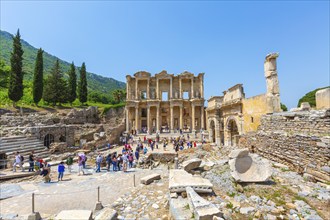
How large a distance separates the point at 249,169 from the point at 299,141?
2.58 m

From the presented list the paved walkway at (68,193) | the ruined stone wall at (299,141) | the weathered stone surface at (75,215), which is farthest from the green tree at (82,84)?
the weathered stone surface at (75,215)

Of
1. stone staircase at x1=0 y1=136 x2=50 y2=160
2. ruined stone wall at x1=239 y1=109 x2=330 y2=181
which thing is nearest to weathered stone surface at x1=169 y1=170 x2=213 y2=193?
ruined stone wall at x1=239 y1=109 x2=330 y2=181

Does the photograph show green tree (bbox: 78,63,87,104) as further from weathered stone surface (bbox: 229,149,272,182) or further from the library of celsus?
weathered stone surface (bbox: 229,149,272,182)

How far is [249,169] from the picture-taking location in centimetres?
704

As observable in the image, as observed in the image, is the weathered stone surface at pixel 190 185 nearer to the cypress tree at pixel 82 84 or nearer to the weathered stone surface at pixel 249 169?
the weathered stone surface at pixel 249 169

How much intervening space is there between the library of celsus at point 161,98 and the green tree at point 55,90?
1734 centimetres

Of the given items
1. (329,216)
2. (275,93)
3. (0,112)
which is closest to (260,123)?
(275,93)

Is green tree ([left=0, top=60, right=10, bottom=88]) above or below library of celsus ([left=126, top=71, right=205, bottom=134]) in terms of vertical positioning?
above

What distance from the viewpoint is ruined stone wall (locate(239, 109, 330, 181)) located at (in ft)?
20.9

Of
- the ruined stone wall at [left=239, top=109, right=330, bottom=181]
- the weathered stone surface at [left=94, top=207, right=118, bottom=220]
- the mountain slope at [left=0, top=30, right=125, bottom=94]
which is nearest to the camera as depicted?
the weathered stone surface at [left=94, top=207, right=118, bottom=220]

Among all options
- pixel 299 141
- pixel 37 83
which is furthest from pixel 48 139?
pixel 299 141

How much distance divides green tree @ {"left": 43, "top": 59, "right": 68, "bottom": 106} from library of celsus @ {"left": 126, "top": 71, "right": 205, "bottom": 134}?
17.3 metres

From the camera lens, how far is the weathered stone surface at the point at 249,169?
6.62 metres

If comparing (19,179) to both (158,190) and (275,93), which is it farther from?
(275,93)
